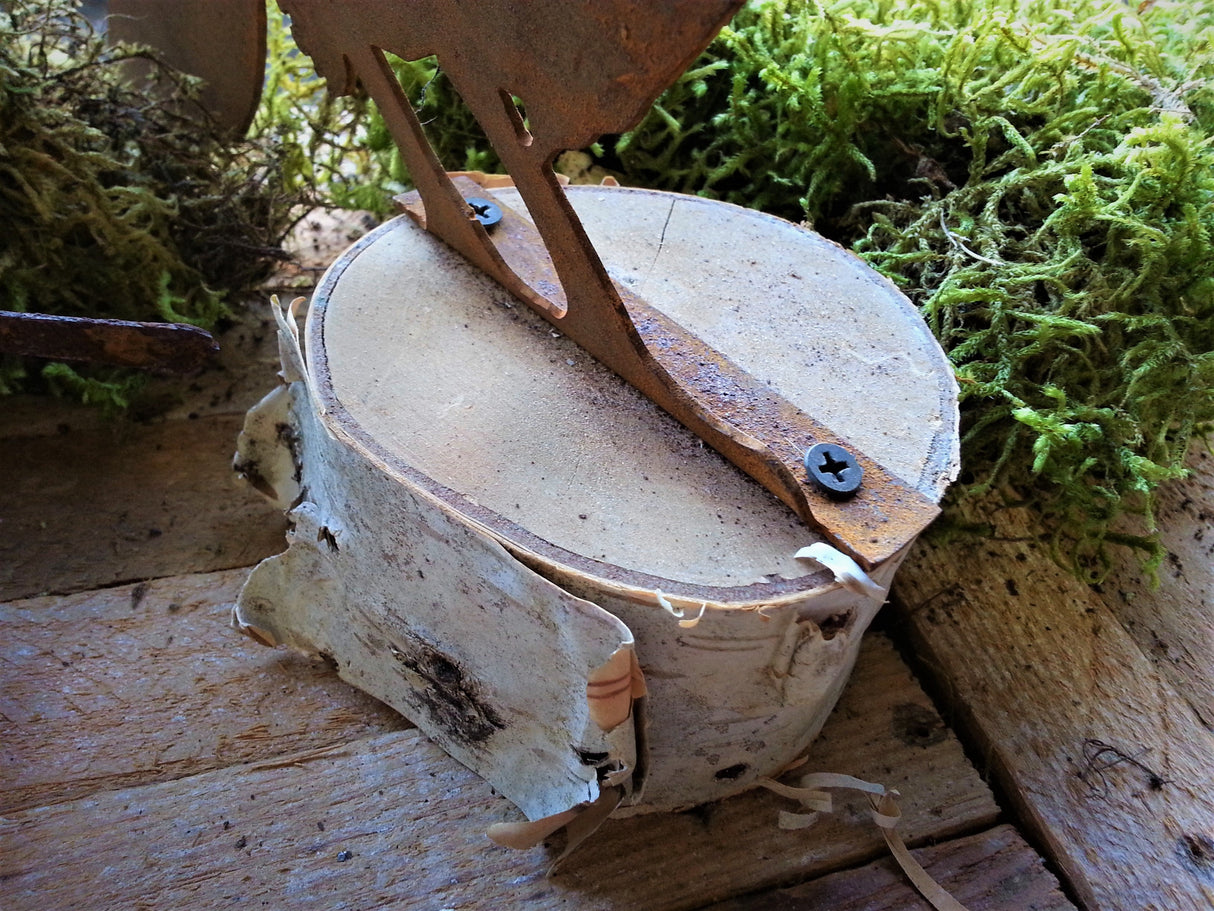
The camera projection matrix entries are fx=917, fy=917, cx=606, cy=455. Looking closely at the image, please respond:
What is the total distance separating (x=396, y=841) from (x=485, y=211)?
31.5 inches

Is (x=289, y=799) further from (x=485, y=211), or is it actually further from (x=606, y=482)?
(x=485, y=211)

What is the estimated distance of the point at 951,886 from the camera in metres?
1.04

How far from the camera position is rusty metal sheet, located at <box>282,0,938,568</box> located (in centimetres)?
81

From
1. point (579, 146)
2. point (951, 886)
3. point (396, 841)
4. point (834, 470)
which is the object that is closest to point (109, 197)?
point (579, 146)

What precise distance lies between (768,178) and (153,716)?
1218 mm

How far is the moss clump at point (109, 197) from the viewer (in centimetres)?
139

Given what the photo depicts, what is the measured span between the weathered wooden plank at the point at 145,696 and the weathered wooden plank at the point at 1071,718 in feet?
2.43

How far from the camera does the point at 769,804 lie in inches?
43.9

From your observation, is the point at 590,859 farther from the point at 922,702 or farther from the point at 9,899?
the point at 9,899

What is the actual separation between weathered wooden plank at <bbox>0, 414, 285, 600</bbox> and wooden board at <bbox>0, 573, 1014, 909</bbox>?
92mm

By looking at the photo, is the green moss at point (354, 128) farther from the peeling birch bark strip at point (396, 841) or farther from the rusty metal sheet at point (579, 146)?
the peeling birch bark strip at point (396, 841)

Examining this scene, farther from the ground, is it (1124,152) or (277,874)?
(1124,152)

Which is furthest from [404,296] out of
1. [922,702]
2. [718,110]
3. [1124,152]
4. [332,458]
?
[1124,152]

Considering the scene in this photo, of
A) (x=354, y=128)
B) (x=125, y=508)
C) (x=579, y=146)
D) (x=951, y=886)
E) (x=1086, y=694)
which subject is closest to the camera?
(x=579, y=146)
